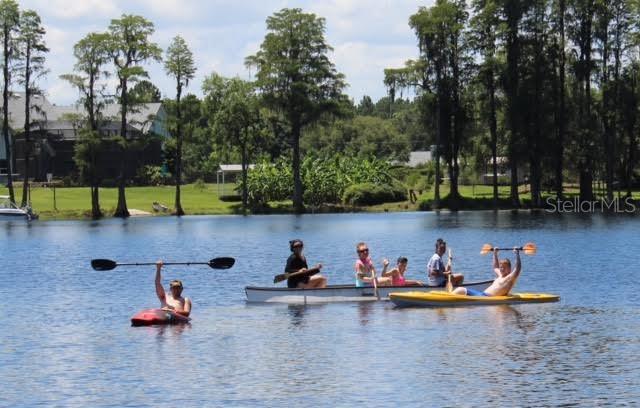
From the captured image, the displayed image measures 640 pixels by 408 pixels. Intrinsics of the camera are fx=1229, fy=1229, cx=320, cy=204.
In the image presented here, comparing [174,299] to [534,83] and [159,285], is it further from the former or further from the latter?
[534,83]

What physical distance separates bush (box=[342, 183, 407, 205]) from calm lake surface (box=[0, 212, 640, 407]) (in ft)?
193

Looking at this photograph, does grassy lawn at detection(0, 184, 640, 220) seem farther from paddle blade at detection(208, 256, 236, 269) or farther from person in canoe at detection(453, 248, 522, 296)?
person in canoe at detection(453, 248, 522, 296)

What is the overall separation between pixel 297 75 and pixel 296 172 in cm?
943

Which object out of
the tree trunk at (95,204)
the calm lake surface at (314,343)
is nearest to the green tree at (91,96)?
the tree trunk at (95,204)

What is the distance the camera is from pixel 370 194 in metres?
124

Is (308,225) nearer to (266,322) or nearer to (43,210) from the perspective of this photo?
(43,210)

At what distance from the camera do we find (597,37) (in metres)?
114

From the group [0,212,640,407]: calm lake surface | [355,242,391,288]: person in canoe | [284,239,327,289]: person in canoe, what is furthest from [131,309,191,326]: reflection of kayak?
[355,242,391,288]: person in canoe

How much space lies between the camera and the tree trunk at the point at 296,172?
119 meters

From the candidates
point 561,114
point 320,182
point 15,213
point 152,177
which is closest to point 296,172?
point 320,182

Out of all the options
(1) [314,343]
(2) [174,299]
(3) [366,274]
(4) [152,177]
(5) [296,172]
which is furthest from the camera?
(4) [152,177]

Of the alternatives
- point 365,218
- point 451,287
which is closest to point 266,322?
point 451,287

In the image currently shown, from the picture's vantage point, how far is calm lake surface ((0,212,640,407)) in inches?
1063

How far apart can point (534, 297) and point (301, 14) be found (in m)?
83.1
